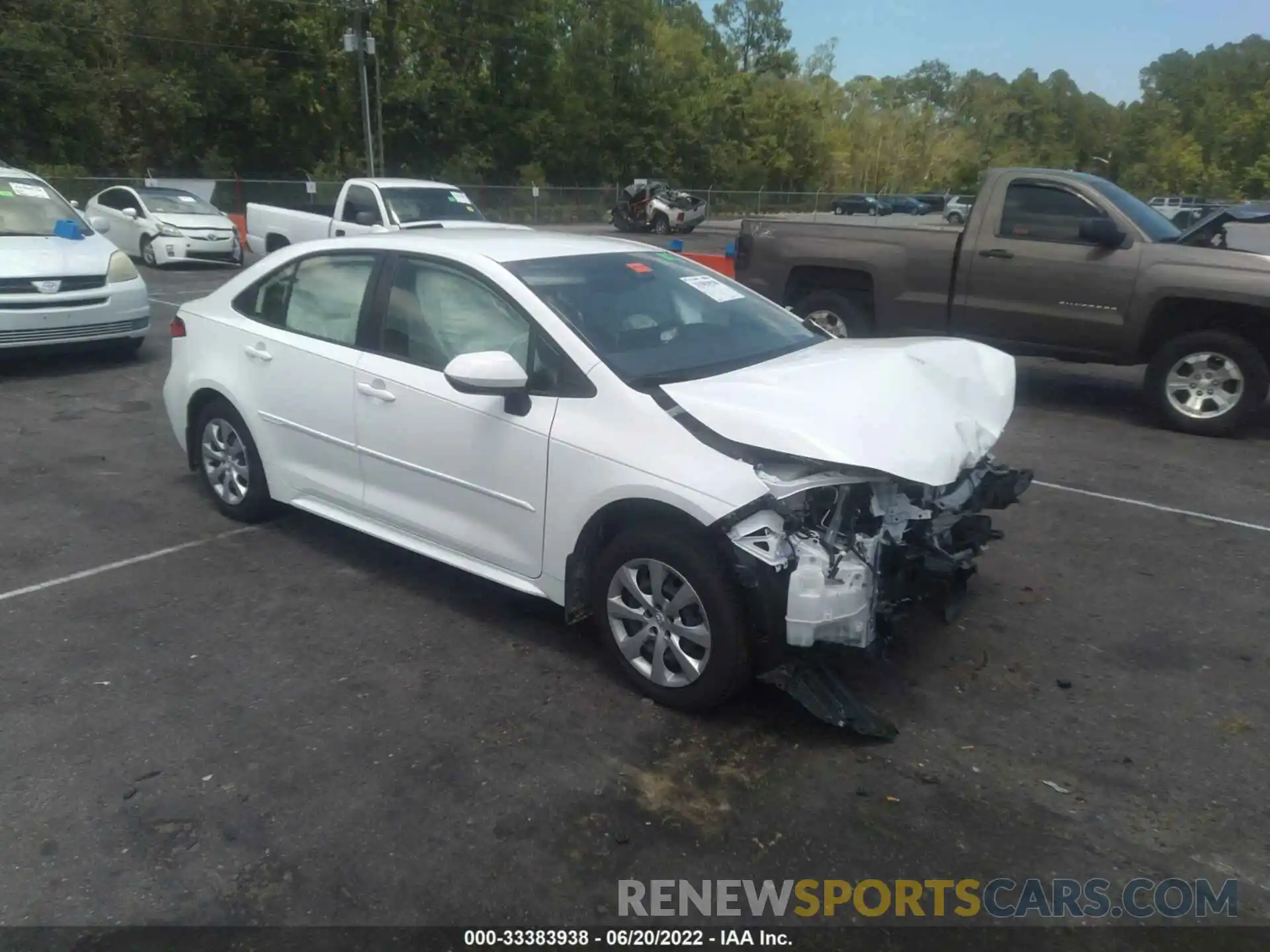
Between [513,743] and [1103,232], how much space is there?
7.01 m

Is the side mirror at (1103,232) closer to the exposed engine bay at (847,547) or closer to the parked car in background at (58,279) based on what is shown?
the exposed engine bay at (847,547)

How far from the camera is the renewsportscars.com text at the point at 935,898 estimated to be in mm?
3037

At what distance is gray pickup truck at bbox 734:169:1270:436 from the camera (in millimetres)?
8375

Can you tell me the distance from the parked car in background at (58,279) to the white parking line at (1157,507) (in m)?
8.26

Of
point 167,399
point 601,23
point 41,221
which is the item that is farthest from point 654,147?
point 167,399

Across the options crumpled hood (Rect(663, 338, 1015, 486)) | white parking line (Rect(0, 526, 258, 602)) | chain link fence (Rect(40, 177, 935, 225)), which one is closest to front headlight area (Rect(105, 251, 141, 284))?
white parking line (Rect(0, 526, 258, 602))

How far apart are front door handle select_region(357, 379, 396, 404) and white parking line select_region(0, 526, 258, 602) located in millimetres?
1506

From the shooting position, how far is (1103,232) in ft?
28.2

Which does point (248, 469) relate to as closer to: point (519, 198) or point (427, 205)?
point (427, 205)

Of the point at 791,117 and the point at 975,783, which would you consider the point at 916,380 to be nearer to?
the point at 975,783

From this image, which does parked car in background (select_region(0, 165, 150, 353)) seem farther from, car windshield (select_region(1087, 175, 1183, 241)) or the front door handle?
car windshield (select_region(1087, 175, 1183, 241))

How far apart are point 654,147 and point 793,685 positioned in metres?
54.8

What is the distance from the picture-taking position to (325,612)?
4906 millimetres

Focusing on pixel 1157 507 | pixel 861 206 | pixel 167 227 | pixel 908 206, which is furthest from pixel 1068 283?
pixel 861 206
